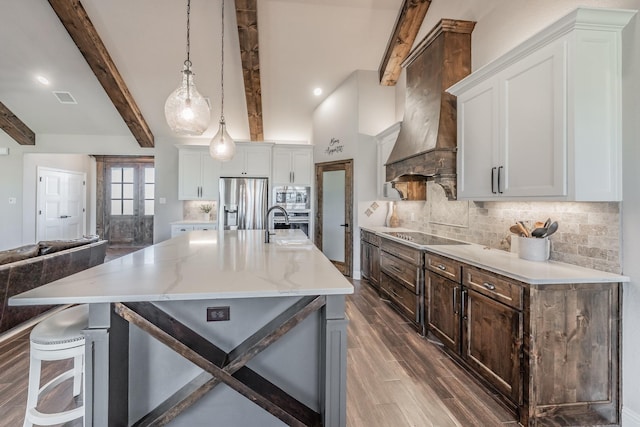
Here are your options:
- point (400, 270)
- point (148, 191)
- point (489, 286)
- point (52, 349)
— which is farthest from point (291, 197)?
point (52, 349)

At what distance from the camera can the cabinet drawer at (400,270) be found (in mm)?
3277

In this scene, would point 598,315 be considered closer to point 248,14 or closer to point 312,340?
point 312,340

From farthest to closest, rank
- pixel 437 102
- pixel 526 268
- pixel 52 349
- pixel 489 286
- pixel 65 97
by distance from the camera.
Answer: pixel 65 97, pixel 437 102, pixel 489 286, pixel 526 268, pixel 52 349

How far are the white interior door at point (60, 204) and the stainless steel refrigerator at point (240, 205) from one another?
13.8ft

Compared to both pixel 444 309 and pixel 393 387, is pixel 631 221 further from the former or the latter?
pixel 393 387

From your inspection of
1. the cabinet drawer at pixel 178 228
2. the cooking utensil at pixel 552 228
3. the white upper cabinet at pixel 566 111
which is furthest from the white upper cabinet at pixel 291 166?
the cooking utensil at pixel 552 228

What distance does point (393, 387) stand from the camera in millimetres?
2270

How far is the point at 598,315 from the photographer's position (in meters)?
1.84

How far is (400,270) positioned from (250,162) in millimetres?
3997

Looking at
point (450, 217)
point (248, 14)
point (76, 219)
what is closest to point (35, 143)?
point (76, 219)

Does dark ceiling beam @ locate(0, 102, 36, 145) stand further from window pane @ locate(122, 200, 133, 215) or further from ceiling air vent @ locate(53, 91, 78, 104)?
window pane @ locate(122, 200, 133, 215)

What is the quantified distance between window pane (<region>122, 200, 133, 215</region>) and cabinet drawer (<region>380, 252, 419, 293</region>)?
7.65 meters

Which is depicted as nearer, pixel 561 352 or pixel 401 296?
pixel 561 352

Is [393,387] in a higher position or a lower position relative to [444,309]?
lower
